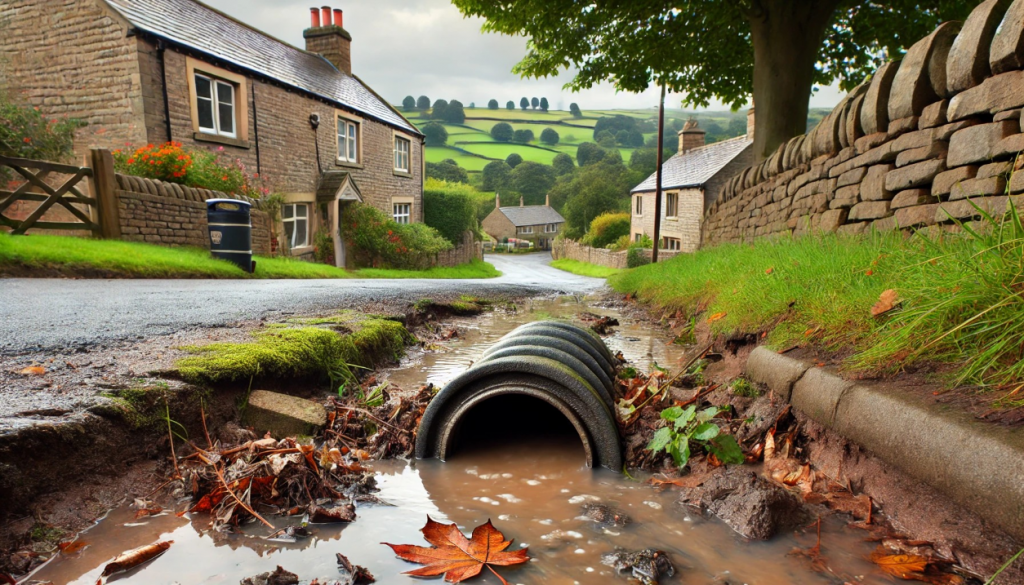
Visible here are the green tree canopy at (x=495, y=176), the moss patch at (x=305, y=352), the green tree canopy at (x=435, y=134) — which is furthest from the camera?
the green tree canopy at (x=435, y=134)

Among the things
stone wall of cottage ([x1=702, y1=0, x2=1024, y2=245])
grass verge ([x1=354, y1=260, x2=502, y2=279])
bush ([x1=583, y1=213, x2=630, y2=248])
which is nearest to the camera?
stone wall of cottage ([x1=702, y1=0, x2=1024, y2=245])

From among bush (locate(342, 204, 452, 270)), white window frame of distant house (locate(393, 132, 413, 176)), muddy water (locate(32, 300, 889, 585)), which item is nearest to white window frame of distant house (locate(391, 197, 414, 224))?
white window frame of distant house (locate(393, 132, 413, 176))

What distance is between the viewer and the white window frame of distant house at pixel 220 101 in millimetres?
12969

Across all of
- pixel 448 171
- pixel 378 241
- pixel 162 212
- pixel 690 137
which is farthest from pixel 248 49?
pixel 448 171

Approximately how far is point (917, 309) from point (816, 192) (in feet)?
14.5

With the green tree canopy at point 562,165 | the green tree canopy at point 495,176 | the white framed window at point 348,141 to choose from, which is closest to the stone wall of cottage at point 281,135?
the white framed window at point 348,141

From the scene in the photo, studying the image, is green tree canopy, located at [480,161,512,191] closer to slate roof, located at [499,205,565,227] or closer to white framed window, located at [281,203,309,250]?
slate roof, located at [499,205,565,227]

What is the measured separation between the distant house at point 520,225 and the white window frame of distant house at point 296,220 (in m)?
50.0

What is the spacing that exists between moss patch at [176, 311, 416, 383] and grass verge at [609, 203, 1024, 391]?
271cm

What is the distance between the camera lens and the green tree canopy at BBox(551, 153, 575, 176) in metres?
94.0

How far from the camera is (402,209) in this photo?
24.6 metres

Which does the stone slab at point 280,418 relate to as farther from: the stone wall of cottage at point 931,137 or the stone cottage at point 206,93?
the stone cottage at point 206,93

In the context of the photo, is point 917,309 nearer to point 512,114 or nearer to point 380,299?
point 380,299

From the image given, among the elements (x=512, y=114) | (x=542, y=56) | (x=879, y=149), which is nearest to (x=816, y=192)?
(x=879, y=149)
